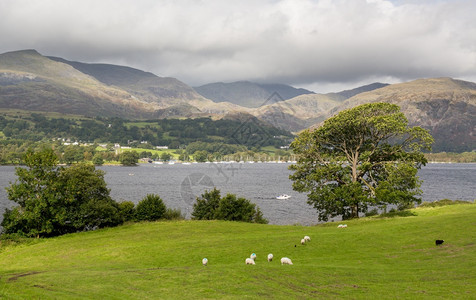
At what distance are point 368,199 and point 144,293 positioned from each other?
4477 cm

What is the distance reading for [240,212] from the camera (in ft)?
206

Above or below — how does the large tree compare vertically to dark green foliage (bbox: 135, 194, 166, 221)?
above

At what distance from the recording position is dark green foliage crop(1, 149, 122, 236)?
50875mm

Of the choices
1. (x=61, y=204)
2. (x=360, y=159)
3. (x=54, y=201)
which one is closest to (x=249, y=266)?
(x=54, y=201)

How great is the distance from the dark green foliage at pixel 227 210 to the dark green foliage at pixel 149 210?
732cm

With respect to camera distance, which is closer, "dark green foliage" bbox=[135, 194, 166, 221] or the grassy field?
the grassy field

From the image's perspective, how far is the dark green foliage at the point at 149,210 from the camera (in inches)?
2388

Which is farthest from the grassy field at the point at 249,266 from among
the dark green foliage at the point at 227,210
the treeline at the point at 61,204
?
the dark green foliage at the point at 227,210

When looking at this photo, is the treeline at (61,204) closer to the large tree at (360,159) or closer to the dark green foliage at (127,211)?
the dark green foliage at (127,211)

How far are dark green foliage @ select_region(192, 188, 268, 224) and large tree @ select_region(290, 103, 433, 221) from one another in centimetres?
1024

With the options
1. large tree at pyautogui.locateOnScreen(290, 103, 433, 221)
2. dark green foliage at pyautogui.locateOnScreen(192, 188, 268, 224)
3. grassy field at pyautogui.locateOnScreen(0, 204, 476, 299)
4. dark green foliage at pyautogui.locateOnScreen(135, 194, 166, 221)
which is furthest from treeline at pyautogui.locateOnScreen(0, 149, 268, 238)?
large tree at pyautogui.locateOnScreen(290, 103, 433, 221)

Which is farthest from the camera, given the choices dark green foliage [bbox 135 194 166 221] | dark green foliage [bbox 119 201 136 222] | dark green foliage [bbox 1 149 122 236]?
dark green foliage [bbox 135 194 166 221]

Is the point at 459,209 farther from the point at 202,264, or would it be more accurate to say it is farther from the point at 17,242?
the point at 17,242

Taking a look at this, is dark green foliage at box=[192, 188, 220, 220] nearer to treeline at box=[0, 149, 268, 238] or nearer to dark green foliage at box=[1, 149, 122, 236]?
treeline at box=[0, 149, 268, 238]
